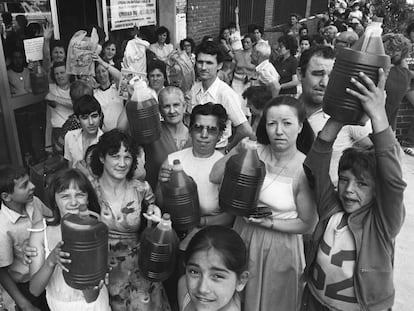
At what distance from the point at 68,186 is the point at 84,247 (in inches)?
19.9

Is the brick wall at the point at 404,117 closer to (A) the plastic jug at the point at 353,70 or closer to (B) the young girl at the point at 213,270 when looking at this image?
(A) the plastic jug at the point at 353,70

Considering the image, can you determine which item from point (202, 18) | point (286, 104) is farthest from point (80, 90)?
point (202, 18)

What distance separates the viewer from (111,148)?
2279 mm

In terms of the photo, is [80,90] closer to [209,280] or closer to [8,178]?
[8,178]

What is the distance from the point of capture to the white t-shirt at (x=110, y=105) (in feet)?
12.1

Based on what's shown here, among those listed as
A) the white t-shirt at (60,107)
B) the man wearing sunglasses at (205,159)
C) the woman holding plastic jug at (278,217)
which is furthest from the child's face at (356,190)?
the white t-shirt at (60,107)

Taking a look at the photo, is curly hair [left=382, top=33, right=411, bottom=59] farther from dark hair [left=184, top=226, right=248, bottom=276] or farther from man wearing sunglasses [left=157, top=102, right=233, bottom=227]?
dark hair [left=184, top=226, right=248, bottom=276]

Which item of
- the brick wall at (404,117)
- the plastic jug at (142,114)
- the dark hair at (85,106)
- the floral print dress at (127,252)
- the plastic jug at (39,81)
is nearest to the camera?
the floral print dress at (127,252)

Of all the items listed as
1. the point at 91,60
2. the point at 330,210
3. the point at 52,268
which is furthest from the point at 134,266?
the point at 91,60

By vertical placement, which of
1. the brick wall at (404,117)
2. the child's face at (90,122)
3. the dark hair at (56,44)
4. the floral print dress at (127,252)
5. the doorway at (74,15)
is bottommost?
the brick wall at (404,117)

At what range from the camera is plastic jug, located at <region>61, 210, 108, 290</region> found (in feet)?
5.55

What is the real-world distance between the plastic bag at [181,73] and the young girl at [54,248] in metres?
1.64

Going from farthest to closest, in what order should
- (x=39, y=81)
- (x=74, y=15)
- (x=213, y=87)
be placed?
(x=74, y=15) → (x=39, y=81) → (x=213, y=87)

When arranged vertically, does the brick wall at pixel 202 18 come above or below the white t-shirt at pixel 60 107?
above
